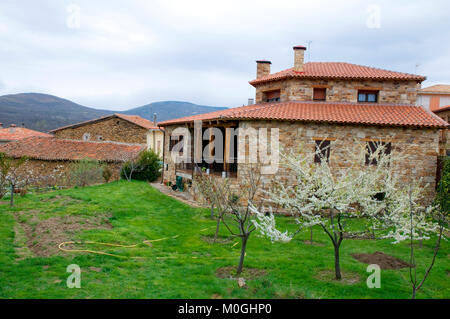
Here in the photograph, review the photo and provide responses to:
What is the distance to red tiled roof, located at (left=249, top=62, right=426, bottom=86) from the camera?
17344mm

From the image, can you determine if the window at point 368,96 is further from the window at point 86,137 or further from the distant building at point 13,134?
the distant building at point 13,134

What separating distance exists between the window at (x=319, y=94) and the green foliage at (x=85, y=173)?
14.4 m

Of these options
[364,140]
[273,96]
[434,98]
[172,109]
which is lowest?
[364,140]

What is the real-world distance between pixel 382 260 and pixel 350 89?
1091 cm

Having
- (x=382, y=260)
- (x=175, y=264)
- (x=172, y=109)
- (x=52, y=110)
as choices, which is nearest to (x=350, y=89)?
(x=382, y=260)

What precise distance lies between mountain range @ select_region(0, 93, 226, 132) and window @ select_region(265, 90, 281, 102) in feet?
201

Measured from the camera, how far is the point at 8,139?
37562 millimetres

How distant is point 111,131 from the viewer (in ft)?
102

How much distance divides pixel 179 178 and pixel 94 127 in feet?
44.9

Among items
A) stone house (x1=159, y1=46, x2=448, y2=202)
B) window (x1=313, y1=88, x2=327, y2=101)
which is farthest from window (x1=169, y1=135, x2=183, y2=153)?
window (x1=313, y1=88, x2=327, y2=101)

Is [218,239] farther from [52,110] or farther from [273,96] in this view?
[52,110]

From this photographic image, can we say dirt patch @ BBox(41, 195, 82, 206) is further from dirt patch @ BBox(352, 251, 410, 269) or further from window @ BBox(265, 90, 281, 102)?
window @ BBox(265, 90, 281, 102)
